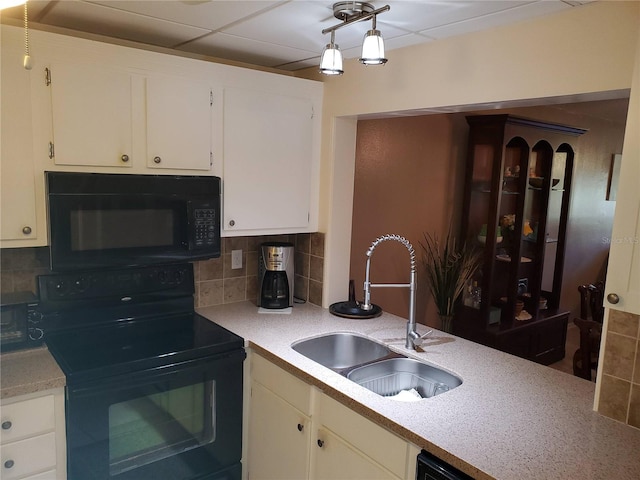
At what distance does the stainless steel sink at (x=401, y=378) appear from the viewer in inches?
76.7

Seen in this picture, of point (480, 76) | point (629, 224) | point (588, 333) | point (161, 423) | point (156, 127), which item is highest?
point (480, 76)

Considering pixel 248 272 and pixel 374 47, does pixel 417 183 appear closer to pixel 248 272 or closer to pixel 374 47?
pixel 248 272

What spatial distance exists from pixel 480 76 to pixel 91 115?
4.89 feet

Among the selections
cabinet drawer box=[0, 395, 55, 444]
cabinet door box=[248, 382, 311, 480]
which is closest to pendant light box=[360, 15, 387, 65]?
cabinet door box=[248, 382, 311, 480]

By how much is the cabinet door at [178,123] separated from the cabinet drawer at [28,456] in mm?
1111

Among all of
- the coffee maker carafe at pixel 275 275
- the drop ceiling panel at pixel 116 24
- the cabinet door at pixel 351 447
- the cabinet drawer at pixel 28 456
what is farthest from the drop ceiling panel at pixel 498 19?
the cabinet drawer at pixel 28 456

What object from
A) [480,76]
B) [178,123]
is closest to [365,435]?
[480,76]

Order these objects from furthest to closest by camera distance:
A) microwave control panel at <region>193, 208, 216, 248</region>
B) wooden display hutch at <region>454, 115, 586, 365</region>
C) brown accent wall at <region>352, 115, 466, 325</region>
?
1. wooden display hutch at <region>454, 115, 586, 365</region>
2. brown accent wall at <region>352, 115, 466, 325</region>
3. microwave control panel at <region>193, 208, 216, 248</region>

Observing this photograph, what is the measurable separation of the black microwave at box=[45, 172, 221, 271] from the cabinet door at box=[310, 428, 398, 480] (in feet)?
3.17

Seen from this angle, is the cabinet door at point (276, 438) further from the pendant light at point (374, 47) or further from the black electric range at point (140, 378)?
the pendant light at point (374, 47)

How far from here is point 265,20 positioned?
5.94 ft

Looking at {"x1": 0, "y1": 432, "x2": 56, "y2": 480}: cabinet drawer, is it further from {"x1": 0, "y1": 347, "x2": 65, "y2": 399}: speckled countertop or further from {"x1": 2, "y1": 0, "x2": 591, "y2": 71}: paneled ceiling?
{"x1": 2, "y1": 0, "x2": 591, "y2": 71}: paneled ceiling

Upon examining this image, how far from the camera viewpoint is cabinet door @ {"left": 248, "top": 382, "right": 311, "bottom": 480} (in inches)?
77.3

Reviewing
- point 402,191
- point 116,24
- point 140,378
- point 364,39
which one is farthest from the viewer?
point 402,191
